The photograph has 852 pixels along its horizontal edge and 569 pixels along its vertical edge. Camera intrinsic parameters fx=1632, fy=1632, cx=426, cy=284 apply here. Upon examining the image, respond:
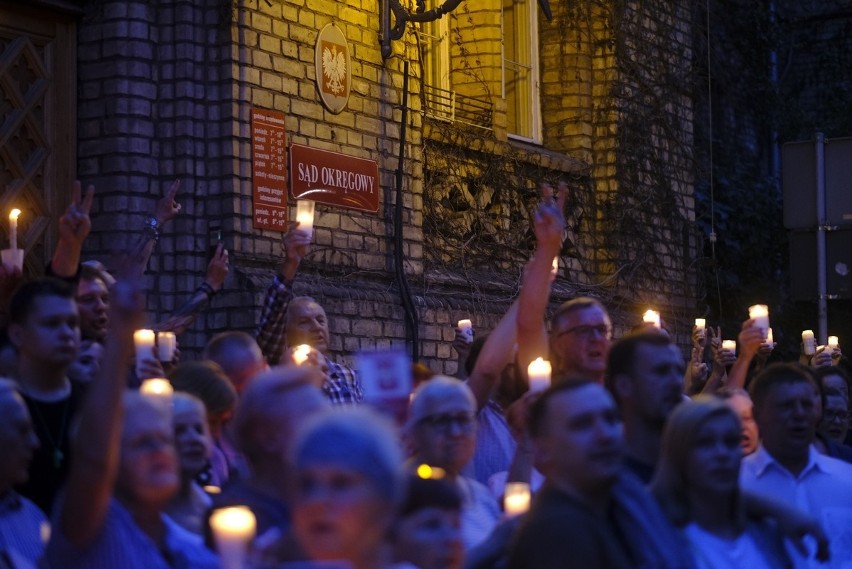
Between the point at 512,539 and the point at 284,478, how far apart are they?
0.68 m

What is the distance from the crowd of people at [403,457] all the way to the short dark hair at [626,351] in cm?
1

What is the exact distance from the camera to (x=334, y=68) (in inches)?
431

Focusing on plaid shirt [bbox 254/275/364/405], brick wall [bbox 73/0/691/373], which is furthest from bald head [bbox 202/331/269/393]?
brick wall [bbox 73/0/691/373]

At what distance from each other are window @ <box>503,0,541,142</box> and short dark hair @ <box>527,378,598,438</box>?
9.27m

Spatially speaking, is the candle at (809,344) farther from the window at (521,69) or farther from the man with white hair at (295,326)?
the man with white hair at (295,326)

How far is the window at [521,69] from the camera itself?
1410 cm

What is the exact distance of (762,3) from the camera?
19.9 metres

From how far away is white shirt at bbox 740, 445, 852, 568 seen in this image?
21.1 ft

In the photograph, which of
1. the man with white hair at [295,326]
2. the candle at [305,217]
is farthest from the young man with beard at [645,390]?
the candle at [305,217]

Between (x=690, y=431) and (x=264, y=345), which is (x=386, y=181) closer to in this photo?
(x=264, y=345)

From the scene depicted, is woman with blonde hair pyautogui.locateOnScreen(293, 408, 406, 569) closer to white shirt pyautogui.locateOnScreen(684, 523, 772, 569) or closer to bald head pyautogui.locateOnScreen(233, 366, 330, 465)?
bald head pyautogui.locateOnScreen(233, 366, 330, 465)

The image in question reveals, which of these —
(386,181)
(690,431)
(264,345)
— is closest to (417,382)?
(264,345)

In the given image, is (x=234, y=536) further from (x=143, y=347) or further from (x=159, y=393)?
(x=143, y=347)

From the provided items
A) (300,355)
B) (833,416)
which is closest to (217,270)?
(300,355)
